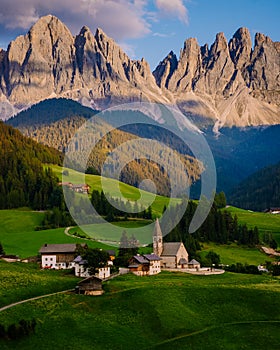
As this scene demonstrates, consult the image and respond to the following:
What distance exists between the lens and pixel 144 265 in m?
101

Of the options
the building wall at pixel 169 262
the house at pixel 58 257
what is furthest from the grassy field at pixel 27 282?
the building wall at pixel 169 262

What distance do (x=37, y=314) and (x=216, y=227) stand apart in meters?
95.2

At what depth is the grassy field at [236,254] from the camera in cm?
12838

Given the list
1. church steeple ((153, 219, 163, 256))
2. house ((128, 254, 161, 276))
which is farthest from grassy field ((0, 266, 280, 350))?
church steeple ((153, 219, 163, 256))

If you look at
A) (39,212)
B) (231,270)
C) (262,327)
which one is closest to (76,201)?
(39,212)

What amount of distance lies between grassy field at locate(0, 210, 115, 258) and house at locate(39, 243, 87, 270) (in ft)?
32.6

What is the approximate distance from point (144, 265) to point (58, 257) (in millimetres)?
18084

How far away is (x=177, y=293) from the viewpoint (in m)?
77.5

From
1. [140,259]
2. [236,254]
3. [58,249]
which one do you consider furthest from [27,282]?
[236,254]

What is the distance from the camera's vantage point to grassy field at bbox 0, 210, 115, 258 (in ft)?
421

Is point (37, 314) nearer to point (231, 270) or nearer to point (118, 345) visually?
point (118, 345)

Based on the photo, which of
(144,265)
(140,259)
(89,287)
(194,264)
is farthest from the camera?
(194,264)

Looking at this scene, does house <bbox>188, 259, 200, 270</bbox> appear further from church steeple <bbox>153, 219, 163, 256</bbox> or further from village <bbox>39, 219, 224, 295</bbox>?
church steeple <bbox>153, 219, 163, 256</bbox>

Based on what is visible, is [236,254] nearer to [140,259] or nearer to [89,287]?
[140,259]
